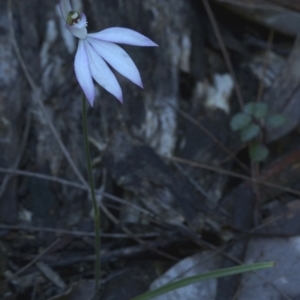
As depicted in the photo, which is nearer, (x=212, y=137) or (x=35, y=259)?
(x=35, y=259)

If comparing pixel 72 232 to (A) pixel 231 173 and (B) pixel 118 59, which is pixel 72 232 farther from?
(B) pixel 118 59

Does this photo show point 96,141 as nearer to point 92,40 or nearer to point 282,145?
point 282,145

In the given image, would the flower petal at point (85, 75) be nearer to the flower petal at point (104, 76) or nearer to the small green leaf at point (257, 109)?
the flower petal at point (104, 76)

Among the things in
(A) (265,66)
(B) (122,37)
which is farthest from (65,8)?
(A) (265,66)

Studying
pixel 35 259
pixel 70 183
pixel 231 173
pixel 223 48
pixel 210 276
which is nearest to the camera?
pixel 210 276

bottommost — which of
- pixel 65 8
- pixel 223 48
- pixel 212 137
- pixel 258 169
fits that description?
pixel 258 169

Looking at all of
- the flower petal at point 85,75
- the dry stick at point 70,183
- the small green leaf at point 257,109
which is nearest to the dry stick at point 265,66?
the small green leaf at point 257,109

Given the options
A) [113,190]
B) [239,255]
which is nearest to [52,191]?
[113,190]
